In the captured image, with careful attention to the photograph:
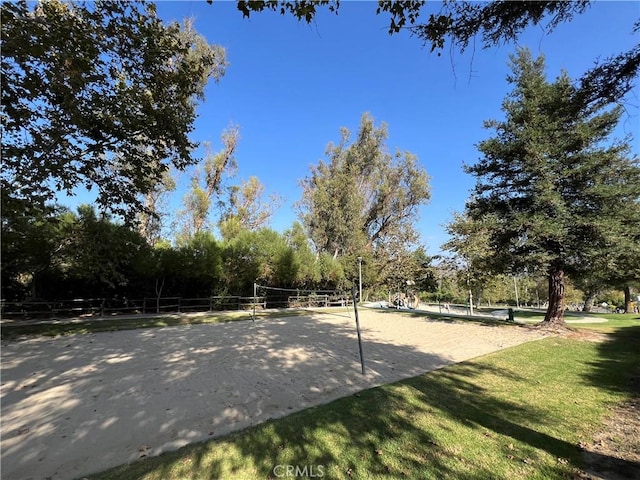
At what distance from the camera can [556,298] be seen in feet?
45.8

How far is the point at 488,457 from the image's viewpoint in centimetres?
350

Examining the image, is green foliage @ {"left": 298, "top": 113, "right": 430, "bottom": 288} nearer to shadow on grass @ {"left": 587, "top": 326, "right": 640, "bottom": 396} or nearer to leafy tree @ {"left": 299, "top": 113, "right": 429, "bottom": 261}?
leafy tree @ {"left": 299, "top": 113, "right": 429, "bottom": 261}

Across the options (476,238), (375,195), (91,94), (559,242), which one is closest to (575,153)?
(559,242)

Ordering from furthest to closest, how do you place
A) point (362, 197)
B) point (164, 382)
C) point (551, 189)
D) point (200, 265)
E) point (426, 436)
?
point (362, 197) → point (200, 265) → point (551, 189) → point (164, 382) → point (426, 436)

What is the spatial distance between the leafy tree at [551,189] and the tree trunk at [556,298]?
4 cm

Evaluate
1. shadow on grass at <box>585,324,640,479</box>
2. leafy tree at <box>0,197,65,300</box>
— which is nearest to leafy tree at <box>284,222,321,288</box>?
leafy tree at <box>0,197,65,300</box>

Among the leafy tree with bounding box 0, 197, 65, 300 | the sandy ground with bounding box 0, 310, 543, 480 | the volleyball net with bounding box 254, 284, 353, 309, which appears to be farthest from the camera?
the volleyball net with bounding box 254, 284, 353, 309

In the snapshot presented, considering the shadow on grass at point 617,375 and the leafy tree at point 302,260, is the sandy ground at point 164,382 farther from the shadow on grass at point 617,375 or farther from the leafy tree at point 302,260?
the leafy tree at point 302,260

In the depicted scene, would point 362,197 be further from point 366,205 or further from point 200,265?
point 200,265

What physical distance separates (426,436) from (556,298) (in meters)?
13.1

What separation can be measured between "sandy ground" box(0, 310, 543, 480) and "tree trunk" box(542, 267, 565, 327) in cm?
274

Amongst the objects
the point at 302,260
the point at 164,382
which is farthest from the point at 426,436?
the point at 302,260

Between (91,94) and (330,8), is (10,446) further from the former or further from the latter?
(91,94)

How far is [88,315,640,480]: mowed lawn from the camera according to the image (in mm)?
3223
